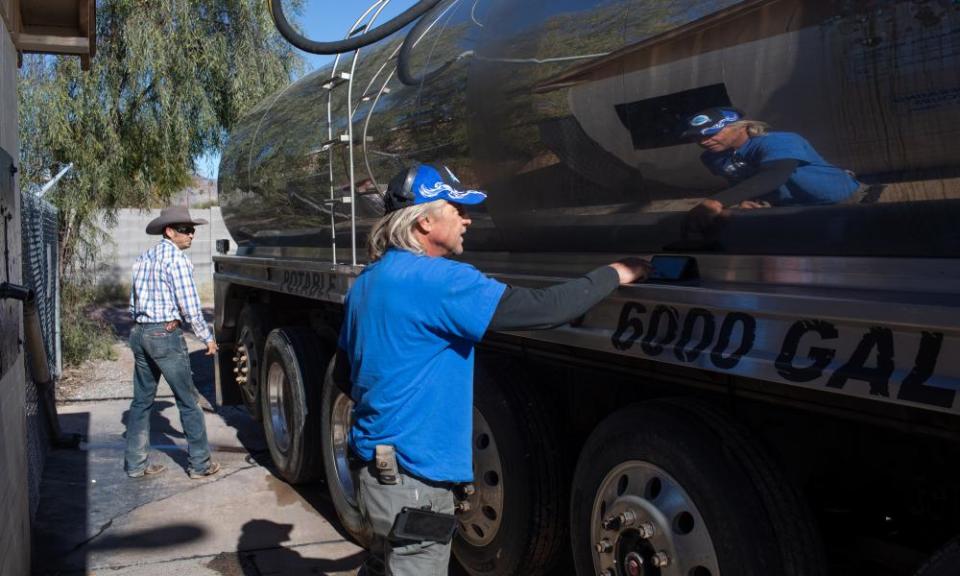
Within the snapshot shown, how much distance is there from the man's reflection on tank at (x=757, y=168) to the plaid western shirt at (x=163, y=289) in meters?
4.58

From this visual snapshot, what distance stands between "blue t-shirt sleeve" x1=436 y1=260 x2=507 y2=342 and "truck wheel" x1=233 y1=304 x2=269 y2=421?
4.57 m

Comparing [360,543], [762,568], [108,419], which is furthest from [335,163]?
[108,419]

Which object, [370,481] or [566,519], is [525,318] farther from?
[566,519]

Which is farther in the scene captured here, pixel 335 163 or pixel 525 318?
pixel 335 163

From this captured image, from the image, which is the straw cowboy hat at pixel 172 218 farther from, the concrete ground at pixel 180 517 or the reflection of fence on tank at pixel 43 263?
the concrete ground at pixel 180 517

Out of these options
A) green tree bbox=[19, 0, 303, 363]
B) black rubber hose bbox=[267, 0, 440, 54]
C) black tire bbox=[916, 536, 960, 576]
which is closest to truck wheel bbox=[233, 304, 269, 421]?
black rubber hose bbox=[267, 0, 440, 54]

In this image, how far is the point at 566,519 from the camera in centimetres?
375

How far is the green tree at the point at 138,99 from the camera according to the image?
1209 centimetres

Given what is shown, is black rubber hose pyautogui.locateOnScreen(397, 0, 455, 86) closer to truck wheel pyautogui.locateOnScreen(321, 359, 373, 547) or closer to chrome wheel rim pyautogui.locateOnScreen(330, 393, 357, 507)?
truck wheel pyautogui.locateOnScreen(321, 359, 373, 547)

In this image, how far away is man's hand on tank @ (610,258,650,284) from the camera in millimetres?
2766

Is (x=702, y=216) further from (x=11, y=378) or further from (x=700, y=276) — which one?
(x=11, y=378)

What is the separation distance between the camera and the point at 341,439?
527 cm

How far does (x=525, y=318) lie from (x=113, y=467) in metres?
5.36

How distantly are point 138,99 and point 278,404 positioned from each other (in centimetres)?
754
